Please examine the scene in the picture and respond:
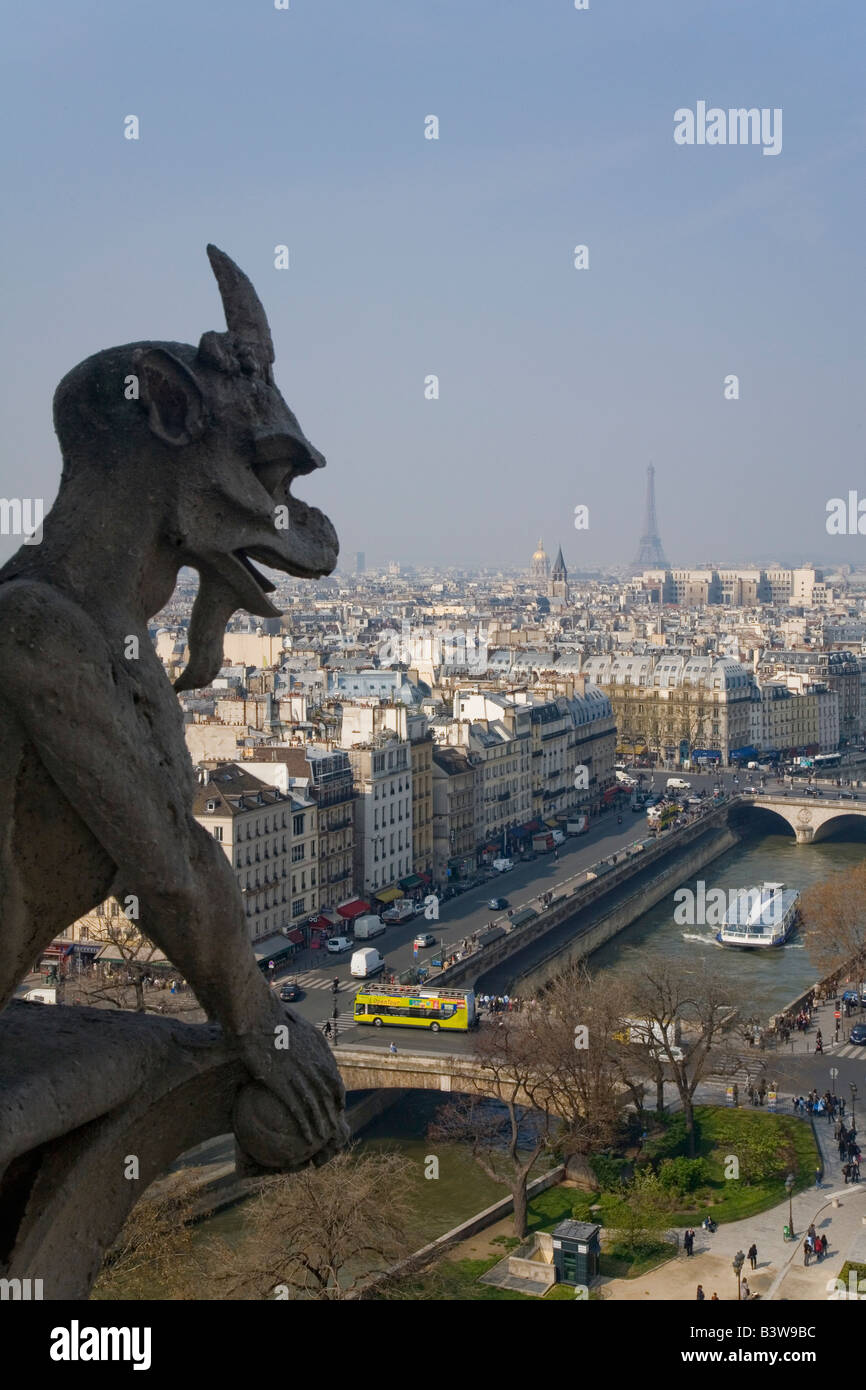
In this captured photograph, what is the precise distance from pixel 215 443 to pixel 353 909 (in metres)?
32.8

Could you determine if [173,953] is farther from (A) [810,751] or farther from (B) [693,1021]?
(A) [810,751]

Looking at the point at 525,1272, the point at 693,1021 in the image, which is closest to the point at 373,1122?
the point at 693,1021

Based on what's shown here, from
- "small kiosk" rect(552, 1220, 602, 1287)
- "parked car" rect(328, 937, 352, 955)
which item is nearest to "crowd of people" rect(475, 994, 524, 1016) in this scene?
"parked car" rect(328, 937, 352, 955)

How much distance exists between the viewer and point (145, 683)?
11.7 ft

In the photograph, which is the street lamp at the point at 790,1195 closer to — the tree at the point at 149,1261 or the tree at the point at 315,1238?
the tree at the point at 315,1238

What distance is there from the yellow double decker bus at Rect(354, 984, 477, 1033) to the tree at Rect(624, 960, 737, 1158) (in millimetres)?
2920

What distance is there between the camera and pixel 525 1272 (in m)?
17.9

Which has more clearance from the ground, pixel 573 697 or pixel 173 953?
pixel 173 953

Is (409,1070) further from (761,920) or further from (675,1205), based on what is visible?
(761,920)

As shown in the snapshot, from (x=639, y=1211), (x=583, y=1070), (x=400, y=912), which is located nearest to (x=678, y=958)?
(x=400, y=912)

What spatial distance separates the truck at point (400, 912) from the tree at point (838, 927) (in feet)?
30.3

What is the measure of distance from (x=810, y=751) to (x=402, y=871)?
1450 inches

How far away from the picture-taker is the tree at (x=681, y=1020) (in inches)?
888

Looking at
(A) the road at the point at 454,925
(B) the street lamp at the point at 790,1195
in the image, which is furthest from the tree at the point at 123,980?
(B) the street lamp at the point at 790,1195
